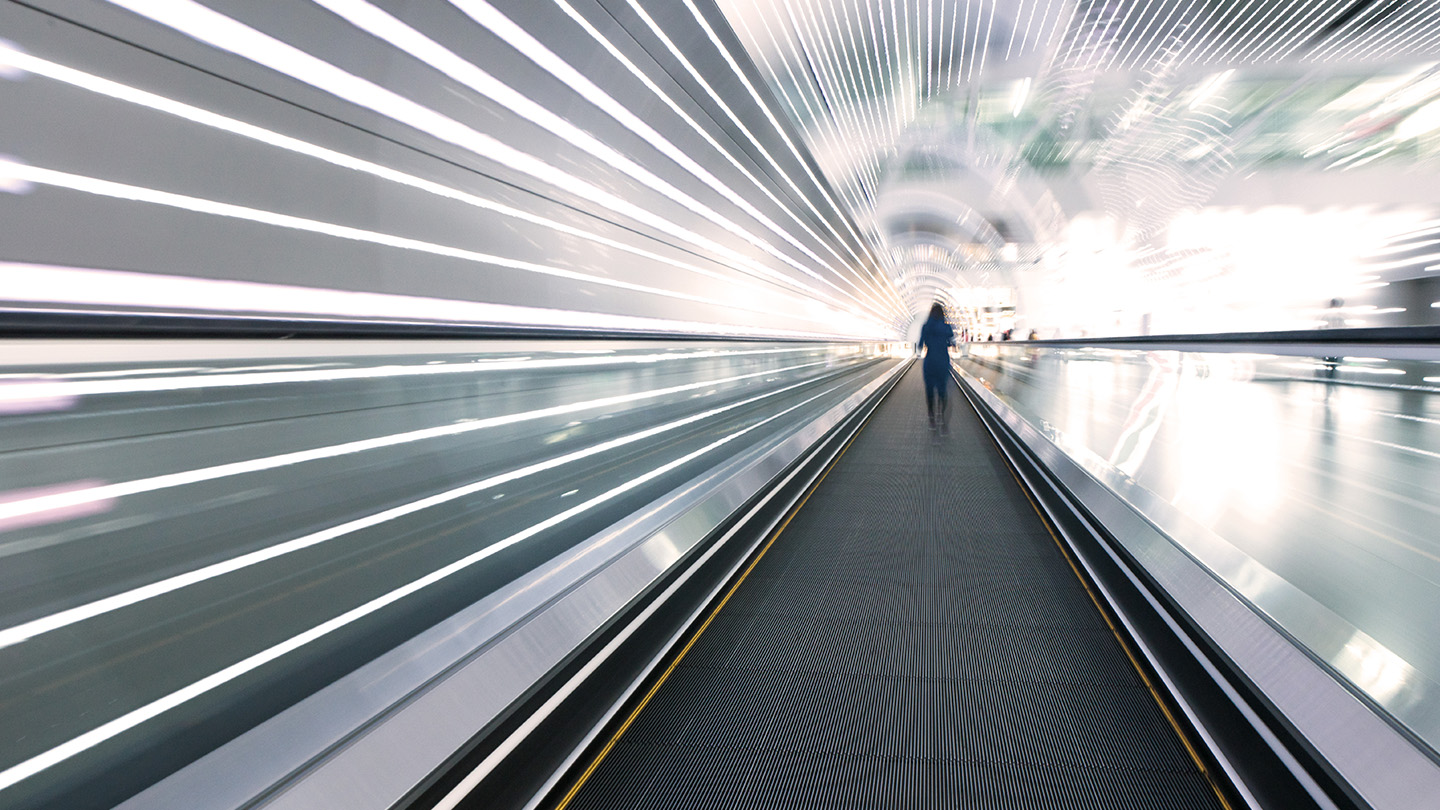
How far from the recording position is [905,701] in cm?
260

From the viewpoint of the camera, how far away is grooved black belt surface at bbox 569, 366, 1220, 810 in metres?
2.12

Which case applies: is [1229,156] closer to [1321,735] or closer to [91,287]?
[1321,735]

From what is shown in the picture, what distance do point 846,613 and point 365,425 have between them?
230 cm

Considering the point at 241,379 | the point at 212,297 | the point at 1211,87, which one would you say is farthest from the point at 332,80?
the point at 1211,87

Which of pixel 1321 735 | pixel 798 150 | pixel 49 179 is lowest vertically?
pixel 1321 735

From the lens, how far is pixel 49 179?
170 cm

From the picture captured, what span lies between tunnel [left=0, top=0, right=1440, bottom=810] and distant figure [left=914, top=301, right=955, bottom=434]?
412 cm

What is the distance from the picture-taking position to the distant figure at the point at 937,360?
10.7 meters

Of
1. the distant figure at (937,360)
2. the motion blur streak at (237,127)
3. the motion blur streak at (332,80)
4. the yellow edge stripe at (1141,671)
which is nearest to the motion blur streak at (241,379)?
the motion blur streak at (237,127)

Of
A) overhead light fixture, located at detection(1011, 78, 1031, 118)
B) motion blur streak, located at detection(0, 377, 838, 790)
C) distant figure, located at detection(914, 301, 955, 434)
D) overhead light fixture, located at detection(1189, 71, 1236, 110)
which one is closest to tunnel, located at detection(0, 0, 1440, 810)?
motion blur streak, located at detection(0, 377, 838, 790)

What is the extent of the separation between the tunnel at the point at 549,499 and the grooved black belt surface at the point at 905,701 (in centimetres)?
2

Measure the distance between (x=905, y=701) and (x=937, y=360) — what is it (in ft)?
29.6

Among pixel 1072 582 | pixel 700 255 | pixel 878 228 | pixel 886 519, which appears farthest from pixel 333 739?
pixel 878 228

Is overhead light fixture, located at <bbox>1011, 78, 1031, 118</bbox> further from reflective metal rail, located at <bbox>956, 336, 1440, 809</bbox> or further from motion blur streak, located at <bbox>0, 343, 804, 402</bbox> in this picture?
motion blur streak, located at <bbox>0, 343, 804, 402</bbox>
